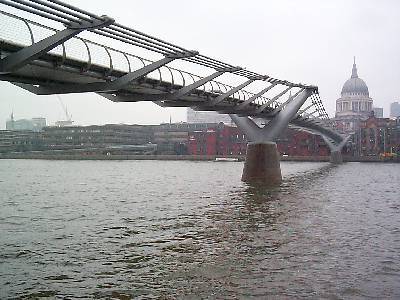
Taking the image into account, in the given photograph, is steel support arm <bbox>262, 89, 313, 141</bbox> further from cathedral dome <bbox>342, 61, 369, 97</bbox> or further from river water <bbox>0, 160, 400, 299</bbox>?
cathedral dome <bbox>342, 61, 369, 97</bbox>

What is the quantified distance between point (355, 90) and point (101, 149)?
91.0 metres

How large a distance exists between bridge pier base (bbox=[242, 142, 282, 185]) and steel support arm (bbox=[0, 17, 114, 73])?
84.7ft

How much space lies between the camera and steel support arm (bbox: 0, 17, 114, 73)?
1352 centimetres

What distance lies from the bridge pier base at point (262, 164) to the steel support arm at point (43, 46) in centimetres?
2582

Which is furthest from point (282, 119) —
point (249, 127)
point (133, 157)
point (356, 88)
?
point (356, 88)

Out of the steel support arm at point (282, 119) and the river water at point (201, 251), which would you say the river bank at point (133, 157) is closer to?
the steel support arm at point (282, 119)

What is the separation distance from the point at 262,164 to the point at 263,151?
1.04 metres

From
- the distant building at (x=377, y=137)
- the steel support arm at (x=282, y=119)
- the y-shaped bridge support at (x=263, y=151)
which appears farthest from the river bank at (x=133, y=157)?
the y-shaped bridge support at (x=263, y=151)

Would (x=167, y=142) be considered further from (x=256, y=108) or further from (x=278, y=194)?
(x=278, y=194)

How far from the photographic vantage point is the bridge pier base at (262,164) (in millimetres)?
38188

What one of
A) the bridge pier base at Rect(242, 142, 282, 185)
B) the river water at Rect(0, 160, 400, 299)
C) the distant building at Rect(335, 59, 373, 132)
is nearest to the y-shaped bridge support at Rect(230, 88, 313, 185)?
the bridge pier base at Rect(242, 142, 282, 185)

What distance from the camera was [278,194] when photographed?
2831 cm

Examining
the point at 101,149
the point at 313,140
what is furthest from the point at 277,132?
the point at 101,149

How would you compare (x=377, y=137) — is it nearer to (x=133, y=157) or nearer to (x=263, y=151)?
(x=133, y=157)
